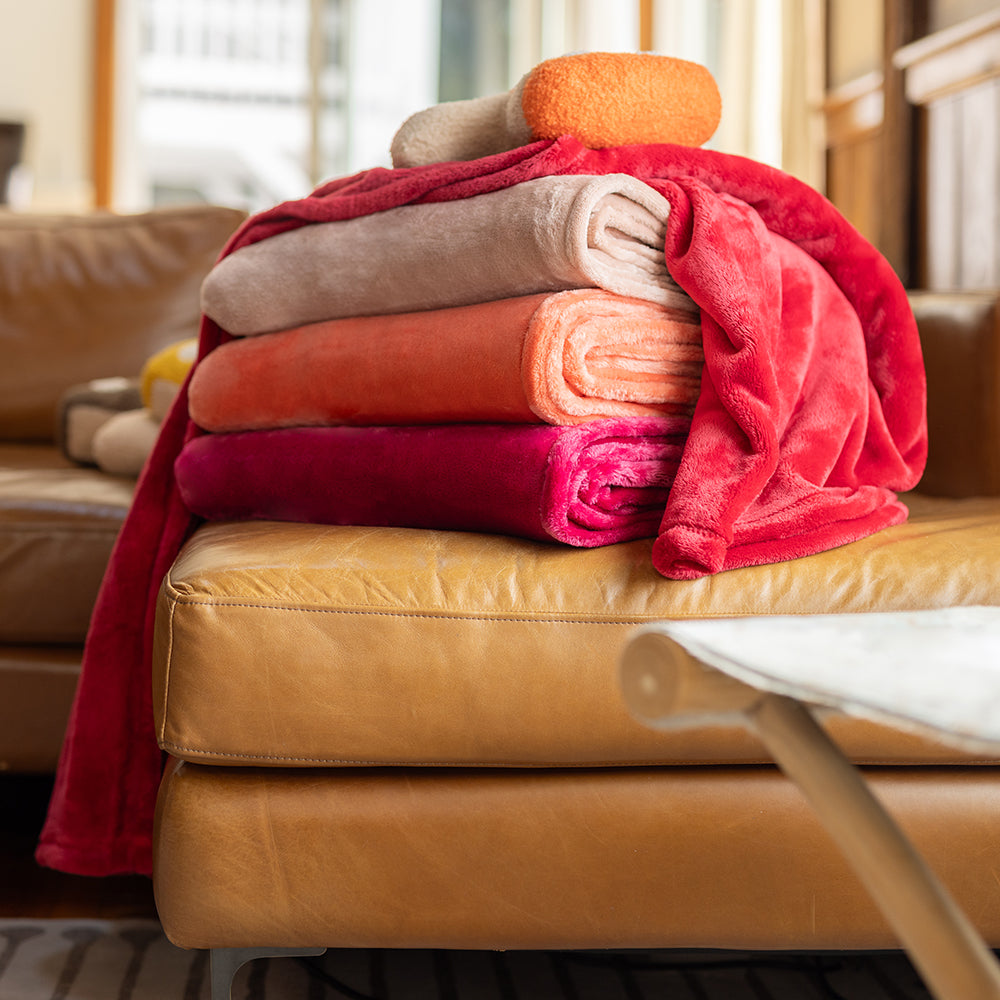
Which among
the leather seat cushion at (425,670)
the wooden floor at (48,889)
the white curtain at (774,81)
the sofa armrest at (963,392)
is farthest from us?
the white curtain at (774,81)

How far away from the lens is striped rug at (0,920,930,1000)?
3.13 feet

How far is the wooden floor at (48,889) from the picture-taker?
1101 mm

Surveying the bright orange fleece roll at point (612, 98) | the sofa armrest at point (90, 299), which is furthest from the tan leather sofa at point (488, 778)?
the sofa armrest at point (90, 299)

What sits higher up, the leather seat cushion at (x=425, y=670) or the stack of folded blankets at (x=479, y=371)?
the stack of folded blankets at (x=479, y=371)

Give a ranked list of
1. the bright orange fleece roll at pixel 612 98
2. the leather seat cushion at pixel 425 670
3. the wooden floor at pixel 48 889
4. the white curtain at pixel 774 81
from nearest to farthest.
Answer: the leather seat cushion at pixel 425 670 → the bright orange fleece roll at pixel 612 98 → the wooden floor at pixel 48 889 → the white curtain at pixel 774 81

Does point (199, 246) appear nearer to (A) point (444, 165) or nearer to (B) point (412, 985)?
(A) point (444, 165)

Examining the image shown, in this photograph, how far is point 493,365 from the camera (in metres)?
0.83

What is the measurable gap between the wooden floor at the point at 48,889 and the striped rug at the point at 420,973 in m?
0.03

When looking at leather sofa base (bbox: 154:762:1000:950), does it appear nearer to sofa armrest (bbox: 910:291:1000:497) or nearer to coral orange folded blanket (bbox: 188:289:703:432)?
coral orange folded blanket (bbox: 188:289:703:432)

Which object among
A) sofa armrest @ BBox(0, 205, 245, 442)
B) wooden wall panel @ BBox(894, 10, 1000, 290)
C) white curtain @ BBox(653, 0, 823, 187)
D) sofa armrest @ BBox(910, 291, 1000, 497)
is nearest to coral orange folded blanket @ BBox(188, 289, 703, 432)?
sofa armrest @ BBox(910, 291, 1000, 497)

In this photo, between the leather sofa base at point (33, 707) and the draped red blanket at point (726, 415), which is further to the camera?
the leather sofa base at point (33, 707)

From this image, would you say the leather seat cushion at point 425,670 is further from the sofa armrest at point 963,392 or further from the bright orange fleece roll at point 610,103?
the sofa armrest at point 963,392

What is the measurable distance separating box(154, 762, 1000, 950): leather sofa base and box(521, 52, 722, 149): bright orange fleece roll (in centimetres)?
53

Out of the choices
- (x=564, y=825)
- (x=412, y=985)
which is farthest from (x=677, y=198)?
(x=412, y=985)
